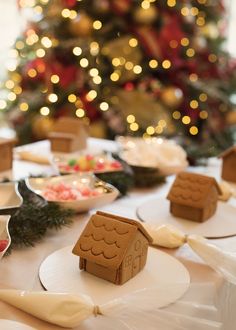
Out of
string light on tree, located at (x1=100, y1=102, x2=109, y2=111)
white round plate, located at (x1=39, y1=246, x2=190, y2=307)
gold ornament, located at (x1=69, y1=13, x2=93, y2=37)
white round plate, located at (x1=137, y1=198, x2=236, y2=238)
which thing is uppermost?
gold ornament, located at (x1=69, y1=13, x2=93, y2=37)

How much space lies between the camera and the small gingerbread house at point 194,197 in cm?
127

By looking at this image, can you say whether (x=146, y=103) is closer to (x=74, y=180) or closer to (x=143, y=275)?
(x=74, y=180)

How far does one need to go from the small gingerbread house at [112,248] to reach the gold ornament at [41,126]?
1.98 metres

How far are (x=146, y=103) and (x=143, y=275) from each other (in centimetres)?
210

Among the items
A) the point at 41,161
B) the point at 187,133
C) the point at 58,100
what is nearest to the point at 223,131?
the point at 187,133

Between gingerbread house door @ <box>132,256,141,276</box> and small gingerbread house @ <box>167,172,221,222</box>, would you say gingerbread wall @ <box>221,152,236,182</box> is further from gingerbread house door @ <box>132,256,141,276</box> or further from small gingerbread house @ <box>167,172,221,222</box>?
gingerbread house door @ <box>132,256,141,276</box>

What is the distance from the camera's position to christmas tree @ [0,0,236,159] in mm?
2930

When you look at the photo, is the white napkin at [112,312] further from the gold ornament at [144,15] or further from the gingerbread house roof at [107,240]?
the gold ornament at [144,15]

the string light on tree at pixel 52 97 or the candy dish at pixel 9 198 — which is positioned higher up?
the string light on tree at pixel 52 97

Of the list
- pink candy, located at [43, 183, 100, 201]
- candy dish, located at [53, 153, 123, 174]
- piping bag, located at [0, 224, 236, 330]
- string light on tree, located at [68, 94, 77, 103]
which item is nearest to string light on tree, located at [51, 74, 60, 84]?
string light on tree, located at [68, 94, 77, 103]

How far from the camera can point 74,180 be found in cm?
146

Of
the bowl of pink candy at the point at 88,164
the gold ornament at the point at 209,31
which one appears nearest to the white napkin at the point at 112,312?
the bowl of pink candy at the point at 88,164

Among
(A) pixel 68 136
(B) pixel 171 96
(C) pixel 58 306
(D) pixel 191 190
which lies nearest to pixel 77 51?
(B) pixel 171 96

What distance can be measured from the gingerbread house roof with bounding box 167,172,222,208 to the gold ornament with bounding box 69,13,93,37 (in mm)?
1821
